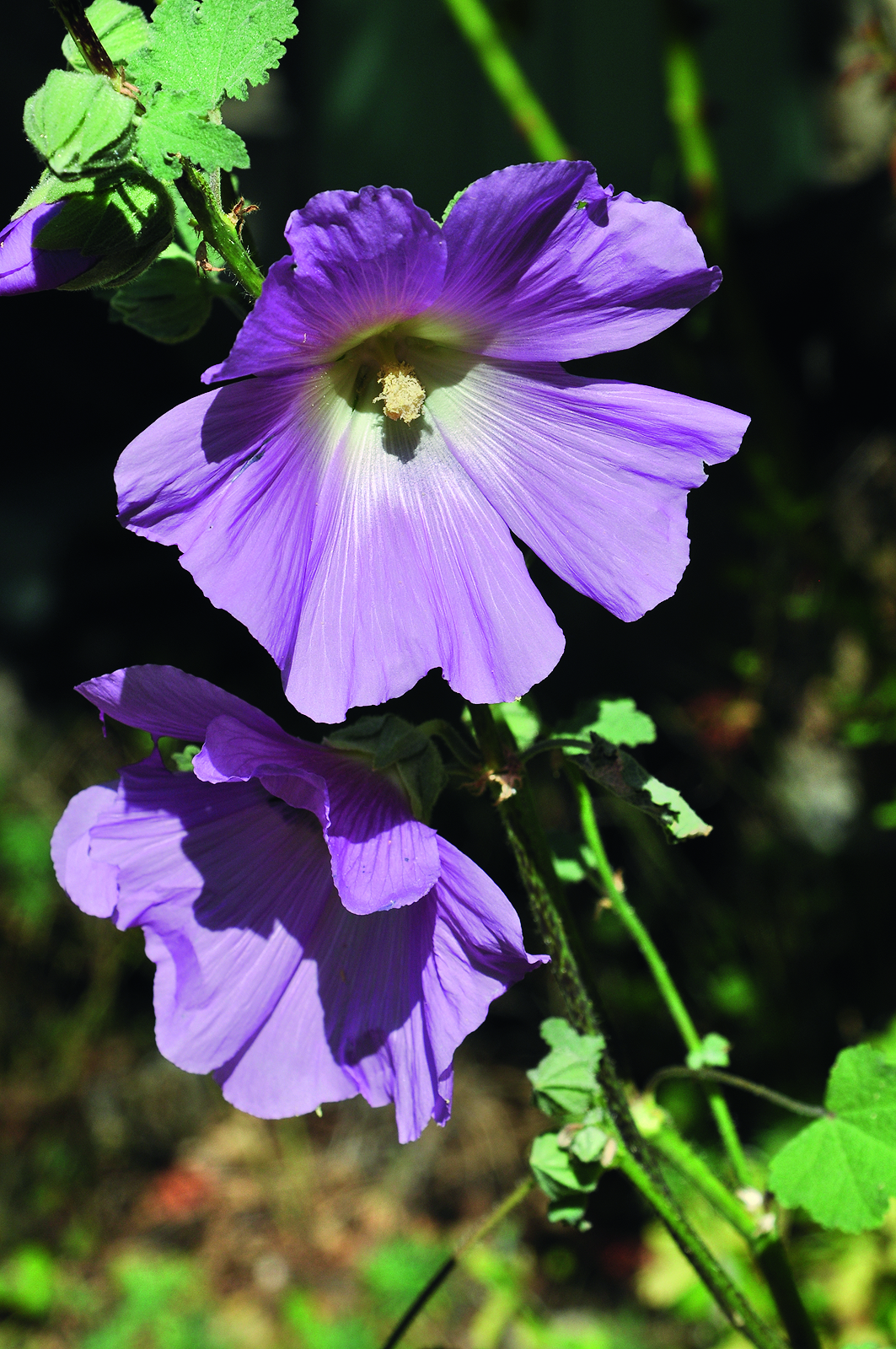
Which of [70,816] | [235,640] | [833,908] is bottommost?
A: [833,908]

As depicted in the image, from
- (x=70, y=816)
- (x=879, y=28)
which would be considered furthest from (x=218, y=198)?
(x=879, y=28)

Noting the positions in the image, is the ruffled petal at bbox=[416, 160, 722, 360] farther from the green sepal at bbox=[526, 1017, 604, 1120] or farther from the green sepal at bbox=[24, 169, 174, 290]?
the green sepal at bbox=[526, 1017, 604, 1120]

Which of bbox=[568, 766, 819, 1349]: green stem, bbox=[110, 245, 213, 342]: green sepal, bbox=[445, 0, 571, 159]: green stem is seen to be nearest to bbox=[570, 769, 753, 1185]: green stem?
bbox=[568, 766, 819, 1349]: green stem

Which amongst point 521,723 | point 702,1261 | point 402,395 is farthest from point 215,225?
point 702,1261

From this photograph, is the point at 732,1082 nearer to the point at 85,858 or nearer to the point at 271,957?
the point at 271,957

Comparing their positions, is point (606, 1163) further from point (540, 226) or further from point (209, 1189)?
point (209, 1189)

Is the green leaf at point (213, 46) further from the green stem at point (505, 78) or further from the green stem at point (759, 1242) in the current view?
the green stem at point (505, 78)

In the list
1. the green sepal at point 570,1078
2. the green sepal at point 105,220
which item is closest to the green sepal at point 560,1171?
the green sepal at point 570,1078
